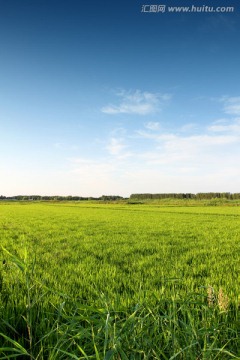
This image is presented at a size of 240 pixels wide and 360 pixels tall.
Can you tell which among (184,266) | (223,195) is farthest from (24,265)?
(223,195)

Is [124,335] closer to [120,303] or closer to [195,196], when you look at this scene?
[120,303]

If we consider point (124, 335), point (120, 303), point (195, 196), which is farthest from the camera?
point (195, 196)

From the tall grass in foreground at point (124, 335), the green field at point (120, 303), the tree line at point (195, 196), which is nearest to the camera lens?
the tall grass in foreground at point (124, 335)

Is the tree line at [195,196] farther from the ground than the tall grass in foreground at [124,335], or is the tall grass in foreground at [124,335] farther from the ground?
the tree line at [195,196]

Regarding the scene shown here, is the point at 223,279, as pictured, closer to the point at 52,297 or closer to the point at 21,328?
the point at 52,297

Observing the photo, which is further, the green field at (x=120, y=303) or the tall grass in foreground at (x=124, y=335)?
the green field at (x=120, y=303)

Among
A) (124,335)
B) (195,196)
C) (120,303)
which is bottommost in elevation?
(120,303)

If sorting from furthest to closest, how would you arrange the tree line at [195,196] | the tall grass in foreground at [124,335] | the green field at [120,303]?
the tree line at [195,196]
the green field at [120,303]
the tall grass in foreground at [124,335]

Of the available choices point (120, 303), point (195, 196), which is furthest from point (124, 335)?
point (195, 196)

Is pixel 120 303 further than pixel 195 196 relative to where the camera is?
No

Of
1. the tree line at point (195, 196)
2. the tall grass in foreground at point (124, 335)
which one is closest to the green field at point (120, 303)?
the tall grass in foreground at point (124, 335)

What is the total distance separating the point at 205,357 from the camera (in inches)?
66.5

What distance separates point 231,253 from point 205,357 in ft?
32.1

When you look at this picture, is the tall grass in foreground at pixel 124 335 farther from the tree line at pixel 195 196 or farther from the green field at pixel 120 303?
the tree line at pixel 195 196
